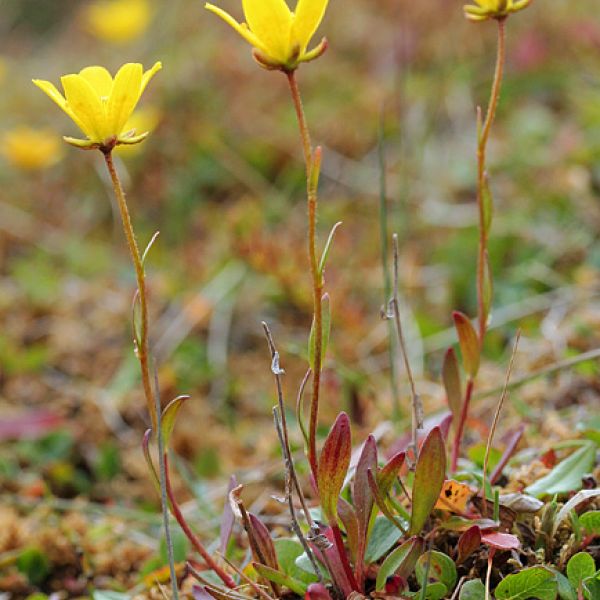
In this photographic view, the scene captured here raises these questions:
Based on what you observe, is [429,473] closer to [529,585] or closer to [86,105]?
[529,585]

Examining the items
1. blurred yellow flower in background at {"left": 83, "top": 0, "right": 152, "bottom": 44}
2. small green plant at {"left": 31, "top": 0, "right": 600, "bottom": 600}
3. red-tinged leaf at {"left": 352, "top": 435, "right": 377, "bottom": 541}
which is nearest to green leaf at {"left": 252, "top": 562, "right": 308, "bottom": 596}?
small green plant at {"left": 31, "top": 0, "right": 600, "bottom": 600}

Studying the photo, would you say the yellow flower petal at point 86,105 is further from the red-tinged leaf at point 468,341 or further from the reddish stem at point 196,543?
the red-tinged leaf at point 468,341

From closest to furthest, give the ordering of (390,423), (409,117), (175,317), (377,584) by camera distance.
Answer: (377,584), (390,423), (175,317), (409,117)

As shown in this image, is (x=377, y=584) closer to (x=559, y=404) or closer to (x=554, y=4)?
(x=559, y=404)

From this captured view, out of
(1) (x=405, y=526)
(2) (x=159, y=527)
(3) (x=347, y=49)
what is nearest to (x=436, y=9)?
(3) (x=347, y=49)

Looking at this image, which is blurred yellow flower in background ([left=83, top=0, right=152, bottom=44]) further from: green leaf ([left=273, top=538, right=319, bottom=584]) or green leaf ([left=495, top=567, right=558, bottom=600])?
green leaf ([left=495, top=567, right=558, bottom=600])

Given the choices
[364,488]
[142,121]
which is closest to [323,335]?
[364,488]
